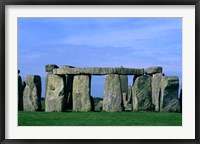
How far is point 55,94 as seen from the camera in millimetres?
13531

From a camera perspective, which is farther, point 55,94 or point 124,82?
point 124,82

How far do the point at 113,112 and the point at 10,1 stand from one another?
7312mm

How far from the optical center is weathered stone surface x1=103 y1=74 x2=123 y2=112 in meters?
13.4

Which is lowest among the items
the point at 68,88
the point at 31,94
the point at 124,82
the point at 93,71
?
the point at 31,94

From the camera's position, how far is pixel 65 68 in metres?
13.6

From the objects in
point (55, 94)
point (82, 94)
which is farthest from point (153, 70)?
point (55, 94)

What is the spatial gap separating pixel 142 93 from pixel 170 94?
0.85m

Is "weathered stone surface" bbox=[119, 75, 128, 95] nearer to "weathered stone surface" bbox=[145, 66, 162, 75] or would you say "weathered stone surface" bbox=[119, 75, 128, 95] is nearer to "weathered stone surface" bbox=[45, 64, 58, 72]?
"weathered stone surface" bbox=[145, 66, 162, 75]

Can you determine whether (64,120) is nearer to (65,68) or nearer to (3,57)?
(65,68)

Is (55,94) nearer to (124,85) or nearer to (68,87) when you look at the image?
(68,87)

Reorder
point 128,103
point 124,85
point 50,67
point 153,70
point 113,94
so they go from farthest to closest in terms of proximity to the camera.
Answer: point 124,85, point 128,103, point 50,67, point 153,70, point 113,94

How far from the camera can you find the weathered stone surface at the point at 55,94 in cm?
1346

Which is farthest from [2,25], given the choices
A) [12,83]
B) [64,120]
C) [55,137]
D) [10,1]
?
[64,120]

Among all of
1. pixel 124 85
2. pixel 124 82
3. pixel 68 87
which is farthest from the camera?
pixel 124 85
